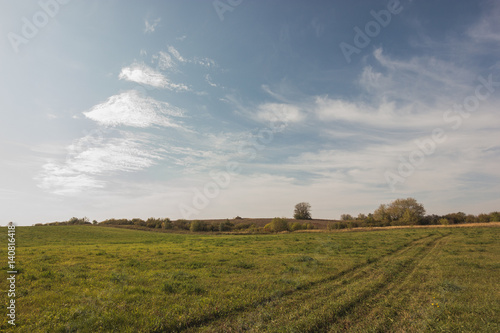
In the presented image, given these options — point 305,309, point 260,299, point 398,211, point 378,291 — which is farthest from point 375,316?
point 398,211

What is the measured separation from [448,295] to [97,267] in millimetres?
21388

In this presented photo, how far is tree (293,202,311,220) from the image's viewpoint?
11306 cm

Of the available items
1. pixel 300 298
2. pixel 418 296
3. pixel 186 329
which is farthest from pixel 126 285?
pixel 418 296

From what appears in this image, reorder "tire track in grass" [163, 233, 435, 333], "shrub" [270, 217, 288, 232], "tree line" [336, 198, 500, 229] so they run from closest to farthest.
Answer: "tire track in grass" [163, 233, 435, 333], "tree line" [336, 198, 500, 229], "shrub" [270, 217, 288, 232]

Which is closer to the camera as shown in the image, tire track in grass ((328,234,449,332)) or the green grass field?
tire track in grass ((328,234,449,332))

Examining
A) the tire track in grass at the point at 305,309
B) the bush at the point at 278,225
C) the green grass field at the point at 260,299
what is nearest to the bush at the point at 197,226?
the bush at the point at 278,225

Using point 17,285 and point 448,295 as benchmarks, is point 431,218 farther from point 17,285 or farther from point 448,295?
point 17,285

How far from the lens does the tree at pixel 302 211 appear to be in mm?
113062

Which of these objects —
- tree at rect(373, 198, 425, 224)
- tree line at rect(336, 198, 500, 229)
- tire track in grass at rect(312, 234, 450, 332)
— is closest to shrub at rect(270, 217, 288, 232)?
tree line at rect(336, 198, 500, 229)

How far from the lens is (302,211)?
114125mm

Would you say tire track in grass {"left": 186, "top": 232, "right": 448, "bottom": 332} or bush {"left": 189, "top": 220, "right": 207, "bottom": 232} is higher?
tire track in grass {"left": 186, "top": 232, "right": 448, "bottom": 332}

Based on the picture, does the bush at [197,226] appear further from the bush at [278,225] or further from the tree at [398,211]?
the tree at [398,211]

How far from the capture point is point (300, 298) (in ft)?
33.3

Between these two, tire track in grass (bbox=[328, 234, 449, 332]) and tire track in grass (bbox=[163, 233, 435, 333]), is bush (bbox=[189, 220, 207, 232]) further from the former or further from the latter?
tire track in grass (bbox=[328, 234, 449, 332])
